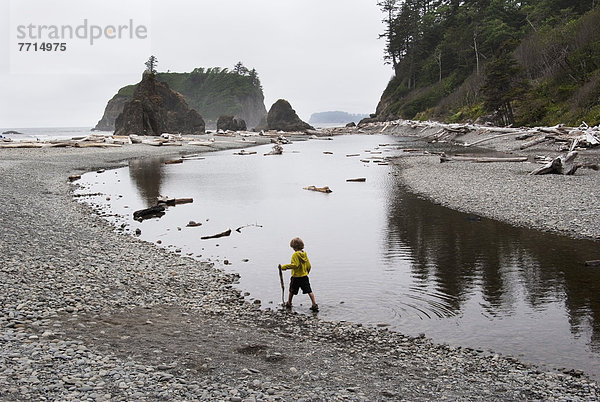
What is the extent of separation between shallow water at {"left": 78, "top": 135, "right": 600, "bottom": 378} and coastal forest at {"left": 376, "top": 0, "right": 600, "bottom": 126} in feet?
94.0

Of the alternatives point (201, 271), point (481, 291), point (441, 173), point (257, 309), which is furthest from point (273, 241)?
point (441, 173)

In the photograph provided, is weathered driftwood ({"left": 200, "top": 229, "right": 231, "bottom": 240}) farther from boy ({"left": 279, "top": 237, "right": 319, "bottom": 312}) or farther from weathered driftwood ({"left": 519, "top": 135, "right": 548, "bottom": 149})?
weathered driftwood ({"left": 519, "top": 135, "right": 548, "bottom": 149})

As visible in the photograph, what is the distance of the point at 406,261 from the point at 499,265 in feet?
7.16

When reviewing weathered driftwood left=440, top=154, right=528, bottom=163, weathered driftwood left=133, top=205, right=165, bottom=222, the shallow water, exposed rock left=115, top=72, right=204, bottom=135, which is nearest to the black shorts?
the shallow water

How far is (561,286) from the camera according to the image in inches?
398

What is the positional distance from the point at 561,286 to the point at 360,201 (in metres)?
11.9

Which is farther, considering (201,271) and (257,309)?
(201,271)

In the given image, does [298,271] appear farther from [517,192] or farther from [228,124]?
[228,124]

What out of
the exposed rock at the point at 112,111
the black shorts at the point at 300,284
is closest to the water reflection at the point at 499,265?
the black shorts at the point at 300,284

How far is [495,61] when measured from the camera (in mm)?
53250

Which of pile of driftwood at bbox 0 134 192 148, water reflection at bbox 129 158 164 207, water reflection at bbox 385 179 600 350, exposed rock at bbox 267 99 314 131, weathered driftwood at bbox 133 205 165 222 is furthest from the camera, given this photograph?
exposed rock at bbox 267 99 314 131

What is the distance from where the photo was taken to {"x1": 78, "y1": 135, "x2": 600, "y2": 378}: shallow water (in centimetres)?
838

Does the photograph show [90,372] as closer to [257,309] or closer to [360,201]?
[257,309]

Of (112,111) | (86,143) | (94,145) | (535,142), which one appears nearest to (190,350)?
(535,142)
